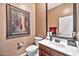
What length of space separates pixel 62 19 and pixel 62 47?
39cm

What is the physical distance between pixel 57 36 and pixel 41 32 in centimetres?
25

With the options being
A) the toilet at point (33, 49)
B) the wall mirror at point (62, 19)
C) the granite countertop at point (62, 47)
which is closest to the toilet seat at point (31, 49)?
the toilet at point (33, 49)

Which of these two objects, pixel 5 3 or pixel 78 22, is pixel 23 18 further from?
pixel 78 22

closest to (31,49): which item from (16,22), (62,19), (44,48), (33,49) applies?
(33,49)

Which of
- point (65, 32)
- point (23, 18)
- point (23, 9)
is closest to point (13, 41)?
point (23, 18)

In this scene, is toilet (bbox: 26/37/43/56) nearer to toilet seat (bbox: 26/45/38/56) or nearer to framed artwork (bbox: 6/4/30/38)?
toilet seat (bbox: 26/45/38/56)

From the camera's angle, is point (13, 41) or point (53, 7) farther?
point (53, 7)

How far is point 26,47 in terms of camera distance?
5.16 feet

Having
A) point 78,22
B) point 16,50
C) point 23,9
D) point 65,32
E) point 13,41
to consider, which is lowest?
point 16,50

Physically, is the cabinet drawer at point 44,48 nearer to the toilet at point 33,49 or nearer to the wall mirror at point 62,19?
the toilet at point 33,49

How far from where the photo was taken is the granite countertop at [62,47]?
1.43 metres

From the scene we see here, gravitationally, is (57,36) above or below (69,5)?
below

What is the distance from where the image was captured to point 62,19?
5.28 ft

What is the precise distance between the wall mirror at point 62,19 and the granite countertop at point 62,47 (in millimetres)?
143
